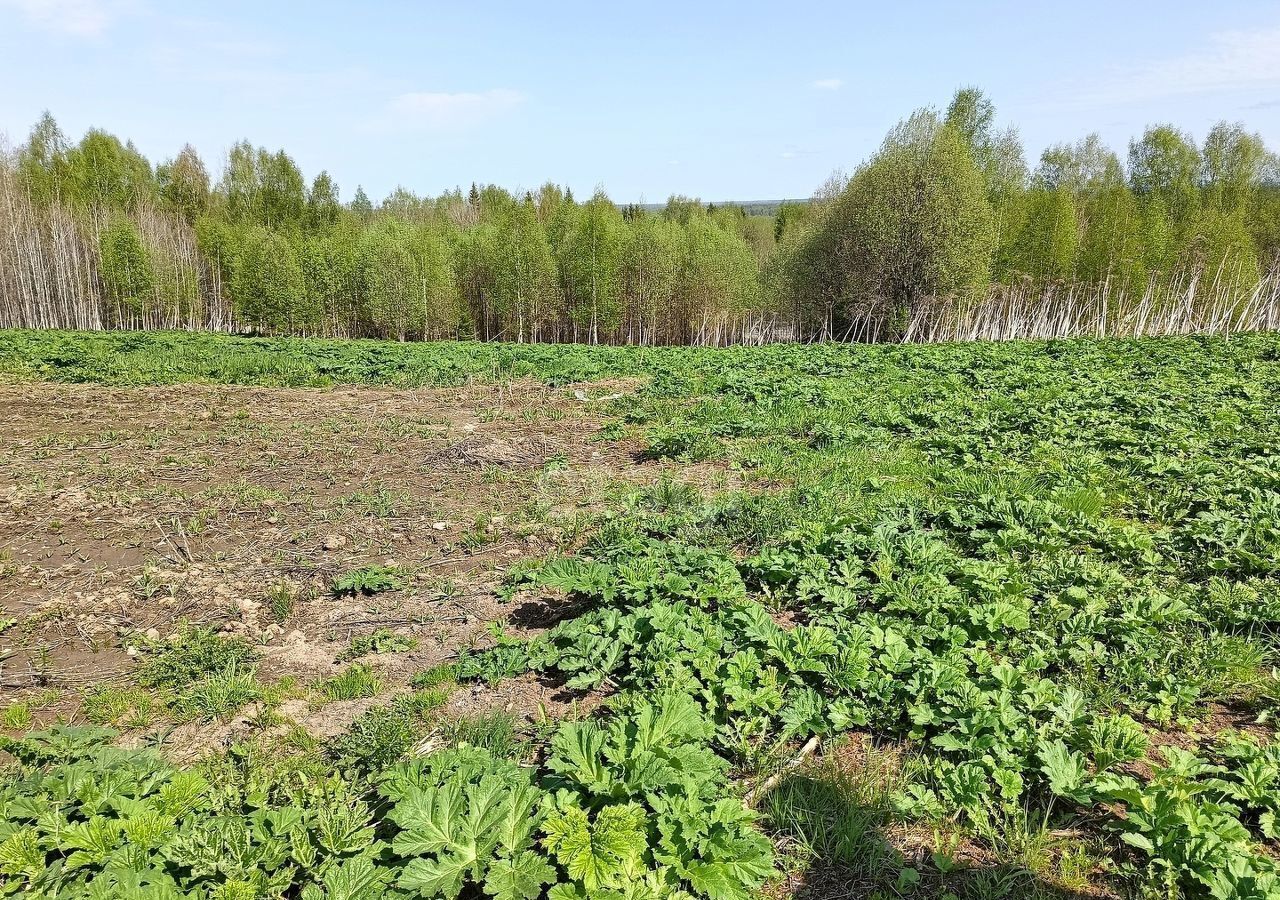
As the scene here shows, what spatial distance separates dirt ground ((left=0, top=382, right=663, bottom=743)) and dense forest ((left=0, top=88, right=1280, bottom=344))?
27980 millimetres

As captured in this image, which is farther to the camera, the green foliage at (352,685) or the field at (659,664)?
the green foliage at (352,685)

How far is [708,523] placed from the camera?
5.76 meters

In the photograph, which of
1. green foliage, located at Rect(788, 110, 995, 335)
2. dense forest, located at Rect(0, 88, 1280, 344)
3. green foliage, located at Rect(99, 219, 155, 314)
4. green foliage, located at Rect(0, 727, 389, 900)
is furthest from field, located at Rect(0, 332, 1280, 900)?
green foliage, located at Rect(99, 219, 155, 314)

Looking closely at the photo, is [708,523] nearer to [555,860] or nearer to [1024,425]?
[555,860]

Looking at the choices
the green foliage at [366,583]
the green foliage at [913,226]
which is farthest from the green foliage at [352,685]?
the green foliage at [913,226]

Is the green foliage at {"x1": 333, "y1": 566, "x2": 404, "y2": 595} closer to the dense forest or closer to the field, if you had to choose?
the field

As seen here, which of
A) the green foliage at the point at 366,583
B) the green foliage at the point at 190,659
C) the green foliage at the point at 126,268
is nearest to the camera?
the green foliage at the point at 190,659

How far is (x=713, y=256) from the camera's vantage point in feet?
129

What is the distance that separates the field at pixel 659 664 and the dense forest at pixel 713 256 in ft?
87.6

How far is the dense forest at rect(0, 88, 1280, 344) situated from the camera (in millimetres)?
32719

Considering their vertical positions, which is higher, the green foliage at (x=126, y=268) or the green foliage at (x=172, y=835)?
the green foliage at (x=126, y=268)

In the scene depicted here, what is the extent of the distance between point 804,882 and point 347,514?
573cm

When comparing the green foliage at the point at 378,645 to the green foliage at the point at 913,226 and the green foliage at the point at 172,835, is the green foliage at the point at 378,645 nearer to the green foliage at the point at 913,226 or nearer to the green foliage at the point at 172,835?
the green foliage at the point at 172,835

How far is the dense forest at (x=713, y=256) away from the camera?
1288 inches
